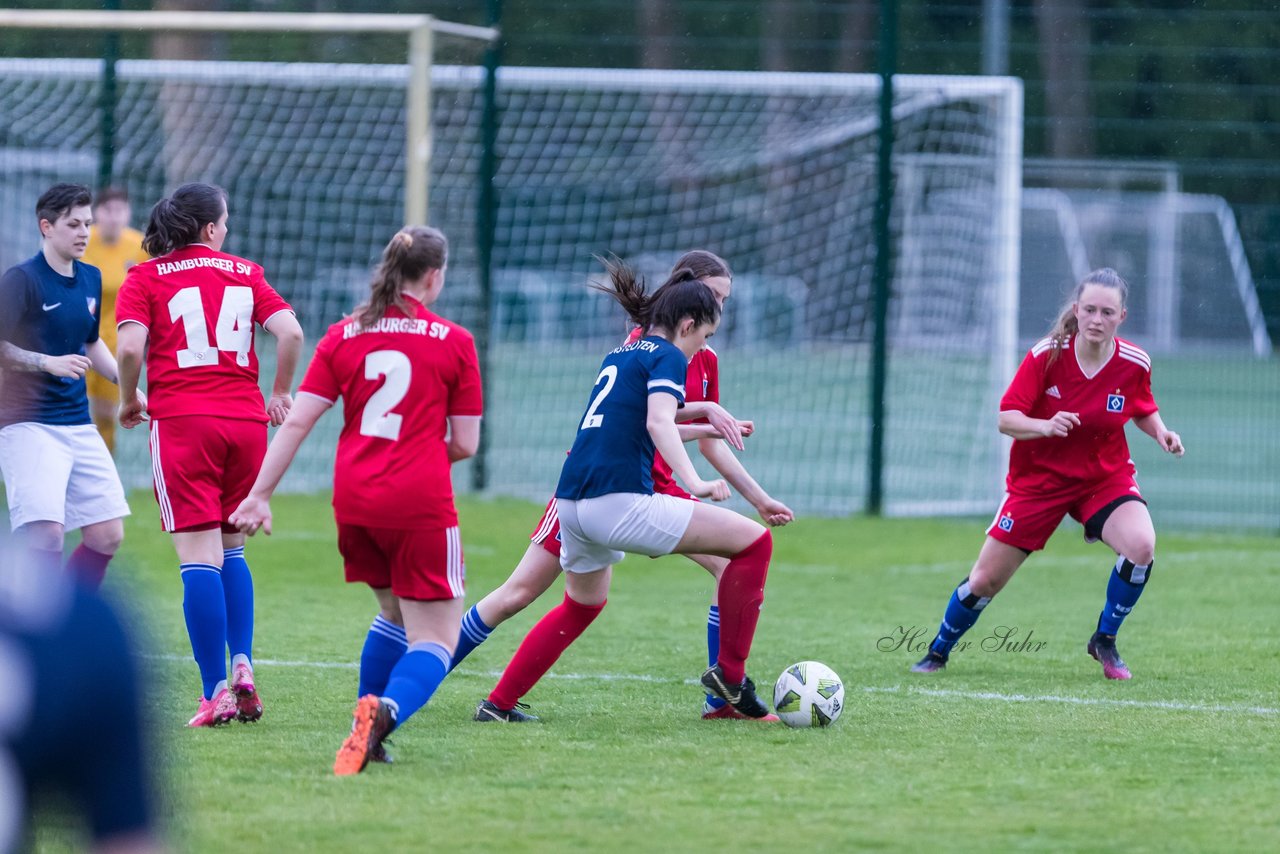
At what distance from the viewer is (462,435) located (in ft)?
16.1

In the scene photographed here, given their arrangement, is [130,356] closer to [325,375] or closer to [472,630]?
[325,375]

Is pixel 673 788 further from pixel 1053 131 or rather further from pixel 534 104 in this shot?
pixel 1053 131

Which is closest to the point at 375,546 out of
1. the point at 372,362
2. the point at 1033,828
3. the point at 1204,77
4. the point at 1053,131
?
the point at 372,362

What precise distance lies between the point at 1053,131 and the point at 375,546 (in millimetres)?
30077

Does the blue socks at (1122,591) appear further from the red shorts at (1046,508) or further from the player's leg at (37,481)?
the player's leg at (37,481)

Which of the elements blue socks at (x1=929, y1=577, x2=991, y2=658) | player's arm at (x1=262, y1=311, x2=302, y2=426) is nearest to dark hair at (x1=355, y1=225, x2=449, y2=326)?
player's arm at (x1=262, y1=311, x2=302, y2=426)

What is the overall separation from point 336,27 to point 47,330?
476 cm

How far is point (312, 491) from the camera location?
13047mm

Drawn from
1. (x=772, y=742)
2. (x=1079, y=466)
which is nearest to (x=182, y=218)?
(x=772, y=742)

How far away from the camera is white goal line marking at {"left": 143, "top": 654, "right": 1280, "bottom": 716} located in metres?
5.97

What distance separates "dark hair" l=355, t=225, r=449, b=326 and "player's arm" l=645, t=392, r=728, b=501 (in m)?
0.84

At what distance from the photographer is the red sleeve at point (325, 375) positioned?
16.0 ft

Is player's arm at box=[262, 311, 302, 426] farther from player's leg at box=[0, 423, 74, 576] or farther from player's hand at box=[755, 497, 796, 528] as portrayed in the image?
player's hand at box=[755, 497, 796, 528]

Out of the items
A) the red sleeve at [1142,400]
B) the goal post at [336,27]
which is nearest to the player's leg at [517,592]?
the red sleeve at [1142,400]
